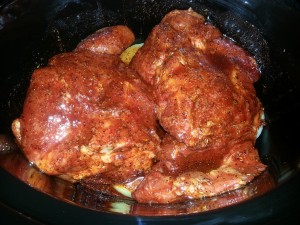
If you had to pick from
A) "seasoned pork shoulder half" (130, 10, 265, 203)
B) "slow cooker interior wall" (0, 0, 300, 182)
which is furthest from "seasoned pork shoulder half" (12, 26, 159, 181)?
"slow cooker interior wall" (0, 0, 300, 182)

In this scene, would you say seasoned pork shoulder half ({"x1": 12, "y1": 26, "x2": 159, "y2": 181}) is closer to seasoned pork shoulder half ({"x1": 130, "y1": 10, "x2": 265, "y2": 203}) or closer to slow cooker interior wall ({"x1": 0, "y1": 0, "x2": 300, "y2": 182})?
seasoned pork shoulder half ({"x1": 130, "y1": 10, "x2": 265, "y2": 203})

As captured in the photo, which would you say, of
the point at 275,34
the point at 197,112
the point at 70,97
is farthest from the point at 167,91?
the point at 275,34

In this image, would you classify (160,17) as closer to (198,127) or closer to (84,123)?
(198,127)

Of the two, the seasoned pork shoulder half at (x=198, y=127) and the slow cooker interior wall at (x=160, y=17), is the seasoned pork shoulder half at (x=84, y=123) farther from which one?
the slow cooker interior wall at (x=160, y=17)

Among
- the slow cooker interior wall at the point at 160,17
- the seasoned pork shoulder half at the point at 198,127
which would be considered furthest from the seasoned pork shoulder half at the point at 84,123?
the slow cooker interior wall at the point at 160,17

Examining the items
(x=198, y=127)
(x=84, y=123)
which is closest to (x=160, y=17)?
(x=198, y=127)

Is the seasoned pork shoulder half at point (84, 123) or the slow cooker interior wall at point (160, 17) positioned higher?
the slow cooker interior wall at point (160, 17)

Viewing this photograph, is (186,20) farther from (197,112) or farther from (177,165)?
(177,165)
